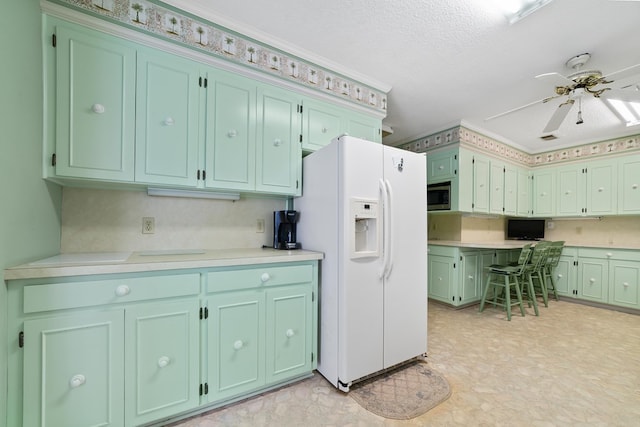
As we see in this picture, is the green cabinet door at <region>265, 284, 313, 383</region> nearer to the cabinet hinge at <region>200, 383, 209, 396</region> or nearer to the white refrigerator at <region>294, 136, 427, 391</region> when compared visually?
the white refrigerator at <region>294, 136, 427, 391</region>

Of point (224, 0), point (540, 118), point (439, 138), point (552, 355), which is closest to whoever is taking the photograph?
point (224, 0)

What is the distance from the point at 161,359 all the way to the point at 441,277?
11.6ft

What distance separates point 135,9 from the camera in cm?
160

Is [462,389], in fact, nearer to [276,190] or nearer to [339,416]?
[339,416]

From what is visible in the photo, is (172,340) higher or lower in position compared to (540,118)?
lower

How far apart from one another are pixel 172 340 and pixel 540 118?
15.3ft

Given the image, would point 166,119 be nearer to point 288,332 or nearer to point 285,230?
point 285,230

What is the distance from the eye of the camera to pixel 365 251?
186cm

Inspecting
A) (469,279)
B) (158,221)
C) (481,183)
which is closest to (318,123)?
(158,221)

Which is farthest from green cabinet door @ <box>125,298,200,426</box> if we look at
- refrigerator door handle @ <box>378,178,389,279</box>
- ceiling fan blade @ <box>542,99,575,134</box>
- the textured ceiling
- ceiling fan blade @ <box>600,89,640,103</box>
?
ceiling fan blade @ <box>600,89,640,103</box>

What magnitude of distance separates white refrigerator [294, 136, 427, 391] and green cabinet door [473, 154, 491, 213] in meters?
2.17

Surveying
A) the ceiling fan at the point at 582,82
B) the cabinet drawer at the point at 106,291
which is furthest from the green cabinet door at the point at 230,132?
the ceiling fan at the point at 582,82

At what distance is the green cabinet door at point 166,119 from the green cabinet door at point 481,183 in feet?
12.4

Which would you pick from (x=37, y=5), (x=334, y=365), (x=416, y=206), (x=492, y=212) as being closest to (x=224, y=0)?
(x=37, y=5)
